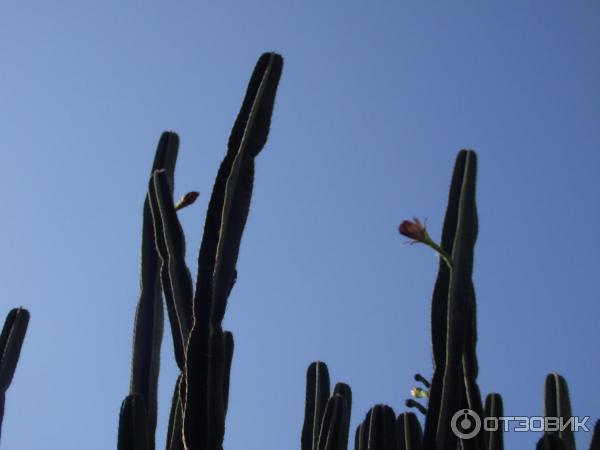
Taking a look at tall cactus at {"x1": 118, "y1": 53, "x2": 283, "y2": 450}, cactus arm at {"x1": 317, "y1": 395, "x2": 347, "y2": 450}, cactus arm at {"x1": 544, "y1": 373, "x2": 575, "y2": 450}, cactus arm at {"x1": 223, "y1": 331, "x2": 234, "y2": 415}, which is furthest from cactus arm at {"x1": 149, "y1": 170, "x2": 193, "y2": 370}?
cactus arm at {"x1": 544, "y1": 373, "x2": 575, "y2": 450}

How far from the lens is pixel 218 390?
113 inches

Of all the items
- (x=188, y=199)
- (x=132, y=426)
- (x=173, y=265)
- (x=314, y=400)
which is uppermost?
(x=188, y=199)

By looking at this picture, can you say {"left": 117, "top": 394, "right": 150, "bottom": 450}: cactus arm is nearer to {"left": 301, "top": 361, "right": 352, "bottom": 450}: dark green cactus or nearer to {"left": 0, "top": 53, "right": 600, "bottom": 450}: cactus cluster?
{"left": 0, "top": 53, "right": 600, "bottom": 450}: cactus cluster

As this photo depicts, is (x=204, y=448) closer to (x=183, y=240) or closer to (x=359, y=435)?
(x=183, y=240)

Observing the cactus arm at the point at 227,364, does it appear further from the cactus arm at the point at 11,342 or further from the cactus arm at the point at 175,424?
the cactus arm at the point at 11,342

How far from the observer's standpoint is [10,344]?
373 cm

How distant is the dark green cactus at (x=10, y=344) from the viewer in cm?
368

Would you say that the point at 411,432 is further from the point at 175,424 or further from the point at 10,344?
the point at 10,344

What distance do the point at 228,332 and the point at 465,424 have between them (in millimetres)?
928

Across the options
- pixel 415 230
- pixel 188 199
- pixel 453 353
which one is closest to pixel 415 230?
pixel 415 230

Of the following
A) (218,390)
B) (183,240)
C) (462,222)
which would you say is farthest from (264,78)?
(218,390)

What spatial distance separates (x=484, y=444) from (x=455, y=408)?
0.49 ft

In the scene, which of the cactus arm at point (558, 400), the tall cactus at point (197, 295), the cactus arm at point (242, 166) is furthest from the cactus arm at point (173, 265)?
the cactus arm at point (558, 400)

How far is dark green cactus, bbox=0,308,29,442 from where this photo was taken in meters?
3.68
